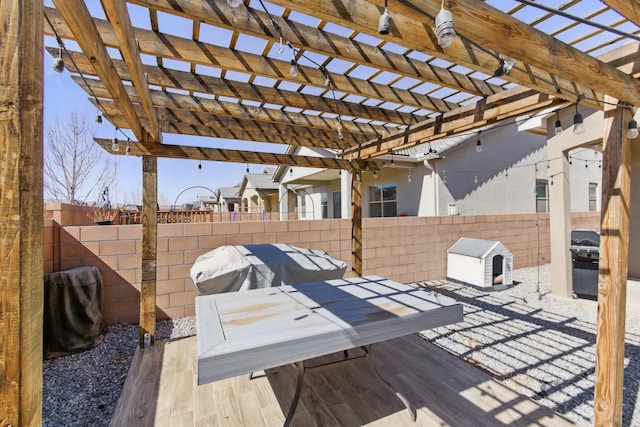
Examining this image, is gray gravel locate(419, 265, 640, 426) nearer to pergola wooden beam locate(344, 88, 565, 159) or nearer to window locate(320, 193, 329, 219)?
pergola wooden beam locate(344, 88, 565, 159)

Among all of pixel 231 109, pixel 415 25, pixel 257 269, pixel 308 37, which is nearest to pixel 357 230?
pixel 257 269

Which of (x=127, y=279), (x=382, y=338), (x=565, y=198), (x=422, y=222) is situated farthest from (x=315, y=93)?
(x=565, y=198)

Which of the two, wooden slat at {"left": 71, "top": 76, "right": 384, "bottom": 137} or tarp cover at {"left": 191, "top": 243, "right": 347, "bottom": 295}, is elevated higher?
wooden slat at {"left": 71, "top": 76, "right": 384, "bottom": 137}

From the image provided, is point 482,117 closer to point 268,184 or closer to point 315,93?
point 315,93

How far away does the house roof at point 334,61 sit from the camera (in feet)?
4.63

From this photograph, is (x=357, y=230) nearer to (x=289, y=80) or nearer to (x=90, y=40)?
(x=289, y=80)

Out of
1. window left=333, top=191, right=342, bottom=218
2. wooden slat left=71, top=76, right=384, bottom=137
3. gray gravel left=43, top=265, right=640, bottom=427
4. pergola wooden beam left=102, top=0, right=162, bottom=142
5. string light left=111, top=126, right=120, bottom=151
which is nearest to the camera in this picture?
pergola wooden beam left=102, top=0, right=162, bottom=142

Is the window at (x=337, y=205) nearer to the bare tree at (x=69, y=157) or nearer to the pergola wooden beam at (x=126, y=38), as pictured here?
the pergola wooden beam at (x=126, y=38)

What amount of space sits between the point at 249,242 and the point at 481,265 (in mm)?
4592

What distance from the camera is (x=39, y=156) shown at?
85cm

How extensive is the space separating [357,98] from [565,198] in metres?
4.79

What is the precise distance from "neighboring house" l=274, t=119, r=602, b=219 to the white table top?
5368 mm

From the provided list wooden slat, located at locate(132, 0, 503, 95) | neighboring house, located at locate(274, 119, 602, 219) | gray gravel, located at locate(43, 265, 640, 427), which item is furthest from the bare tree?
wooden slat, located at locate(132, 0, 503, 95)

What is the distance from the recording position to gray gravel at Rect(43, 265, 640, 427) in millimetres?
2494
